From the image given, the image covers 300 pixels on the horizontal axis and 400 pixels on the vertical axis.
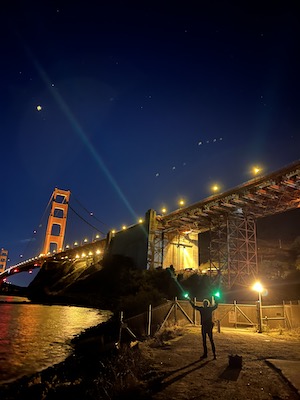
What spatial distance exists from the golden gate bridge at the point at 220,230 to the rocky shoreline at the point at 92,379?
2269cm

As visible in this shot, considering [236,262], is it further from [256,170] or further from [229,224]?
[256,170]

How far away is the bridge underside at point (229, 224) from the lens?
30.4 meters

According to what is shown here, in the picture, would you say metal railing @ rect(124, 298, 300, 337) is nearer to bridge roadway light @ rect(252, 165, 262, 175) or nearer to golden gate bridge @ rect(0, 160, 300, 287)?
golden gate bridge @ rect(0, 160, 300, 287)

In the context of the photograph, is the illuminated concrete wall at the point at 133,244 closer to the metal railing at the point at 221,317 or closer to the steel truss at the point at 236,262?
the steel truss at the point at 236,262

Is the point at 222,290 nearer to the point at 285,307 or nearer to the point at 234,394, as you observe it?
the point at 285,307

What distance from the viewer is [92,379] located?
8.98m

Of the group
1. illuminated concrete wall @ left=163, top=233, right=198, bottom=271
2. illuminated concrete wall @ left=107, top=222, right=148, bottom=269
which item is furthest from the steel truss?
illuminated concrete wall @ left=107, top=222, right=148, bottom=269

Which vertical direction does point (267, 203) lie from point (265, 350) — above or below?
above

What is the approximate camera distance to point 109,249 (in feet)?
183

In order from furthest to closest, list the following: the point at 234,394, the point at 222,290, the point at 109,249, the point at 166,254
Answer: the point at 109,249 < the point at 166,254 < the point at 222,290 < the point at 234,394

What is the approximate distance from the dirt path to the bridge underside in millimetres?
19652

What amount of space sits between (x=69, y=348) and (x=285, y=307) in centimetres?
1275

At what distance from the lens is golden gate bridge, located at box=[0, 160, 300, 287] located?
30844 mm

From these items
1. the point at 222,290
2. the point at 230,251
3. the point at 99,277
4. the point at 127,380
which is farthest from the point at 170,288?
the point at 127,380
